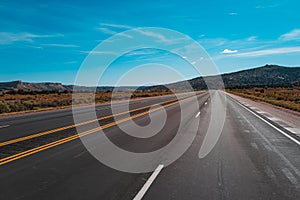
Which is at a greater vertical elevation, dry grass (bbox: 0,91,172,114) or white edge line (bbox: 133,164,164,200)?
dry grass (bbox: 0,91,172,114)

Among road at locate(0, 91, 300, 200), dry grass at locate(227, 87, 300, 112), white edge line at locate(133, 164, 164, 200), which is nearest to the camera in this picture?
white edge line at locate(133, 164, 164, 200)

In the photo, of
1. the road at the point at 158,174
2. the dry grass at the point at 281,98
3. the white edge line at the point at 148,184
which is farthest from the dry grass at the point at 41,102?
the dry grass at the point at 281,98

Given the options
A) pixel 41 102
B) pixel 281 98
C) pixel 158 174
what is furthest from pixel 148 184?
pixel 281 98

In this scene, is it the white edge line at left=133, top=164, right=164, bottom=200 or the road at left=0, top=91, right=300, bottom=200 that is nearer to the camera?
the white edge line at left=133, top=164, right=164, bottom=200

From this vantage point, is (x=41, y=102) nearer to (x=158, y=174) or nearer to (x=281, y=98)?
(x=158, y=174)

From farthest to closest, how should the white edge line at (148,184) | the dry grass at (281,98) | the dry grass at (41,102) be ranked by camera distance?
the dry grass at (281,98)
the dry grass at (41,102)
the white edge line at (148,184)

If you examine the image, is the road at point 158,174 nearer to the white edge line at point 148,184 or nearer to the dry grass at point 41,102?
the white edge line at point 148,184

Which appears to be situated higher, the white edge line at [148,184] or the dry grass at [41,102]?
the dry grass at [41,102]

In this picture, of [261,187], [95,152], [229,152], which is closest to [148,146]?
[95,152]

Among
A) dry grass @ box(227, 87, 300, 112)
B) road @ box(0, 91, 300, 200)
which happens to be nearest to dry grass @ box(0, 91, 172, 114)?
road @ box(0, 91, 300, 200)

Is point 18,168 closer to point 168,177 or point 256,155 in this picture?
point 168,177

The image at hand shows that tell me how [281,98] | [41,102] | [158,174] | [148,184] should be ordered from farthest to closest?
[281,98] < [41,102] < [158,174] < [148,184]

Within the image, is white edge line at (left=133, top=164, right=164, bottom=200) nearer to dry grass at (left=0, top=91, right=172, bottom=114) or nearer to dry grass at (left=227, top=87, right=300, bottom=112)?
dry grass at (left=227, top=87, right=300, bottom=112)

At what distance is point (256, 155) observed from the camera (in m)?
7.88
